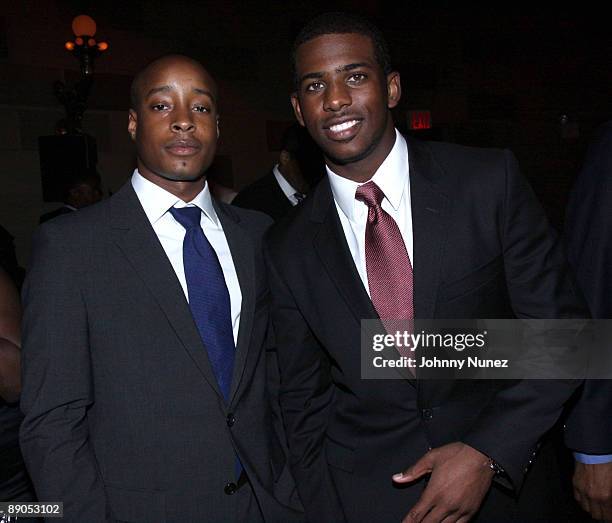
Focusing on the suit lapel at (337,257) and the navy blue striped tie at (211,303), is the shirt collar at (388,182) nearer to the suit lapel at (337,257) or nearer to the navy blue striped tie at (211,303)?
the suit lapel at (337,257)

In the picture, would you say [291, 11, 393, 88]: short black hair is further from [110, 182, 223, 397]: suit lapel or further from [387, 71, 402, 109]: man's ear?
[110, 182, 223, 397]: suit lapel

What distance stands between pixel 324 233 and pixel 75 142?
5.32 m

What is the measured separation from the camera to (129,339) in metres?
1.62

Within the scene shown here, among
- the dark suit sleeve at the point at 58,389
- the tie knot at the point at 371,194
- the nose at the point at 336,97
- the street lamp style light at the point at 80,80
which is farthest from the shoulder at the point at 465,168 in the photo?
the street lamp style light at the point at 80,80

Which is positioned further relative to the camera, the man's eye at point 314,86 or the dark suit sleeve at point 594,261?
the man's eye at point 314,86

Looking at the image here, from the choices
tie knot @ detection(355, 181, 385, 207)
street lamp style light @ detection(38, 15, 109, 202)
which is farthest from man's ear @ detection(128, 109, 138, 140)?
street lamp style light @ detection(38, 15, 109, 202)

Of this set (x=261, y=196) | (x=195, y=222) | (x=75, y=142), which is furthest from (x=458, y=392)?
(x=75, y=142)

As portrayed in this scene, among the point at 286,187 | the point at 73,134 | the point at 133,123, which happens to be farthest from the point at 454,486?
the point at 73,134

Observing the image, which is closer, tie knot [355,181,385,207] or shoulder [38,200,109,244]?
shoulder [38,200,109,244]

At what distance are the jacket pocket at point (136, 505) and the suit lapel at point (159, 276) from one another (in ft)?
0.98

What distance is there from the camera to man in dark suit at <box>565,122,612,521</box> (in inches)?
61.9

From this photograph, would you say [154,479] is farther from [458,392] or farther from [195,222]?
[458,392]

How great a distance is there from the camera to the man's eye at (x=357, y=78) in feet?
6.00

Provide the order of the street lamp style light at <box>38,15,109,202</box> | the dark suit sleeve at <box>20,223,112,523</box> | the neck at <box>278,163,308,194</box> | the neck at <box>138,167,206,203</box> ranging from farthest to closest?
the street lamp style light at <box>38,15,109,202</box> < the neck at <box>278,163,308,194</box> < the neck at <box>138,167,206,203</box> < the dark suit sleeve at <box>20,223,112,523</box>
